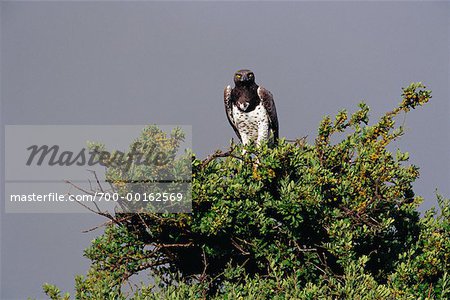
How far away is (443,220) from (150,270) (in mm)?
2627

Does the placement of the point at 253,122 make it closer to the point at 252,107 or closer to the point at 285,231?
the point at 252,107

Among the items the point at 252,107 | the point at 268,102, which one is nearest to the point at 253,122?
the point at 252,107

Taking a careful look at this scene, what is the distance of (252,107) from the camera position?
10.6 m

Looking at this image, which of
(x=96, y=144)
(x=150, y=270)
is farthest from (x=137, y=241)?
(x=96, y=144)

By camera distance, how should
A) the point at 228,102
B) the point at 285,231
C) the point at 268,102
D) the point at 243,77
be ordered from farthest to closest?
the point at 228,102 < the point at 268,102 < the point at 243,77 < the point at 285,231

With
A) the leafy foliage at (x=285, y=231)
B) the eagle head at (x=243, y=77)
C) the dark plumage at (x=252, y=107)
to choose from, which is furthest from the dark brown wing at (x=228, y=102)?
the leafy foliage at (x=285, y=231)

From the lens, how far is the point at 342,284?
7.60 meters

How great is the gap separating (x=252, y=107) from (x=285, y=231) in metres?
2.96

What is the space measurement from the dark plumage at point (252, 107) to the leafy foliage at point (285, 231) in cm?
217

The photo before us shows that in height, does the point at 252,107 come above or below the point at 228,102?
below

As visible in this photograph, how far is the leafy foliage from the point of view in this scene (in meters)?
7.66

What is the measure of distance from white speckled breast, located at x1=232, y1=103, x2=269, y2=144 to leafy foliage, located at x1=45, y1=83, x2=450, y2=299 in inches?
85.3

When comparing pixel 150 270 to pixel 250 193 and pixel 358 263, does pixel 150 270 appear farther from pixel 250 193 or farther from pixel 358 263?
pixel 358 263

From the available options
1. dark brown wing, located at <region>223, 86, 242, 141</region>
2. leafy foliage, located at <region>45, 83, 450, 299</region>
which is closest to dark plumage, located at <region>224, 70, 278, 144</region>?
dark brown wing, located at <region>223, 86, 242, 141</region>
